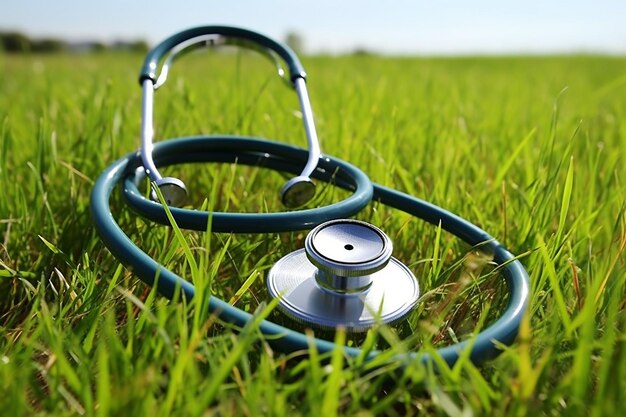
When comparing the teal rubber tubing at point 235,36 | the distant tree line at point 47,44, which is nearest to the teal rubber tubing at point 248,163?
the teal rubber tubing at point 235,36

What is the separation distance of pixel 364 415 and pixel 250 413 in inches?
7.6

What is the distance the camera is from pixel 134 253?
1349mm

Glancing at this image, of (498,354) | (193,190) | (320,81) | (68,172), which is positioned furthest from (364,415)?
(320,81)

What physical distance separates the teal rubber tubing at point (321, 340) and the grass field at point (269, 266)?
3cm

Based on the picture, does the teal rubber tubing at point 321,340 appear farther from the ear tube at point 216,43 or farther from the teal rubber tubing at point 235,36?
the teal rubber tubing at point 235,36

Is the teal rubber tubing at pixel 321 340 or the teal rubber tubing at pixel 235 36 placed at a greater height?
the teal rubber tubing at pixel 235 36

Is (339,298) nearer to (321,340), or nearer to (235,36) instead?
(321,340)

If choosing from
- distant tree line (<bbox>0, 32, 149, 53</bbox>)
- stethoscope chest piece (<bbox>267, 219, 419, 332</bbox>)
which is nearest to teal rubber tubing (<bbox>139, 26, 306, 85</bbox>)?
stethoscope chest piece (<bbox>267, 219, 419, 332</bbox>)

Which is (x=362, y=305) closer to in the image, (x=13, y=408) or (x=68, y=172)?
(x=13, y=408)

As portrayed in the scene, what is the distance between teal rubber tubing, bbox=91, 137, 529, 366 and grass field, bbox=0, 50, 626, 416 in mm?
31

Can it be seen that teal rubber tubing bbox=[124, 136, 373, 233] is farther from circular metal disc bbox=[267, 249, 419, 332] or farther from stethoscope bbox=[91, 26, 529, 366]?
circular metal disc bbox=[267, 249, 419, 332]

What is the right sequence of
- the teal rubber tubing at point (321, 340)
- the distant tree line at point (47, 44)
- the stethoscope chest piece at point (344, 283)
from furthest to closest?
1. the distant tree line at point (47, 44)
2. the stethoscope chest piece at point (344, 283)
3. the teal rubber tubing at point (321, 340)

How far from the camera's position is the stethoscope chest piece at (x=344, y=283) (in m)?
1.30

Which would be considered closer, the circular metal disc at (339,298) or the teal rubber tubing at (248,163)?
the circular metal disc at (339,298)
